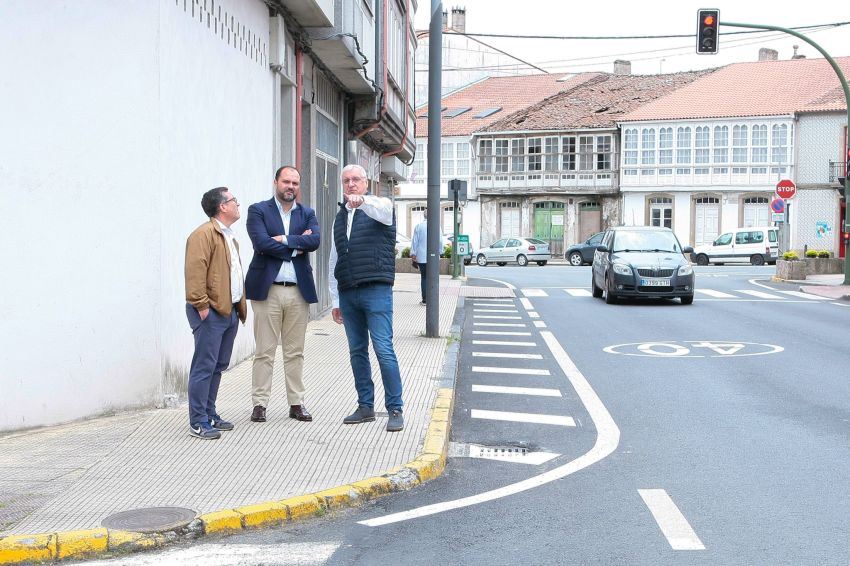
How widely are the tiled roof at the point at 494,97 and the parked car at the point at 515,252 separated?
40.3 ft

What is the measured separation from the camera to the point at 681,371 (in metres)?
11.4

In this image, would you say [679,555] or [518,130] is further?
[518,130]

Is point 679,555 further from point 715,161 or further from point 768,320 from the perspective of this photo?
point 715,161

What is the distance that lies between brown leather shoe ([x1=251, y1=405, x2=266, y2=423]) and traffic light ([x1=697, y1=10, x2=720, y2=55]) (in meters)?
18.5

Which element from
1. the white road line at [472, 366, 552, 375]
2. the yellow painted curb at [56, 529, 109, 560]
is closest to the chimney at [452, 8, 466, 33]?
the white road line at [472, 366, 552, 375]

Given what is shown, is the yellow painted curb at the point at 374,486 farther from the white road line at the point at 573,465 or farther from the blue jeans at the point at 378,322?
the blue jeans at the point at 378,322

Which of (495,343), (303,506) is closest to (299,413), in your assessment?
(303,506)

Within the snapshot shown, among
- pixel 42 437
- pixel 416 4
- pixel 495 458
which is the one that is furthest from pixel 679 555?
pixel 416 4

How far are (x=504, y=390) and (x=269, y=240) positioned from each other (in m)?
3.43

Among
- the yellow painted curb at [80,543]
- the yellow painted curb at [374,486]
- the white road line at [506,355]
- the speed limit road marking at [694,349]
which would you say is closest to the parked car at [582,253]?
the speed limit road marking at [694,349]

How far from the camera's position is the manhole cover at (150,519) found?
5.12 meters

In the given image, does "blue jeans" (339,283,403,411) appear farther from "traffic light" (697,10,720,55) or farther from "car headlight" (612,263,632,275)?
"traffic light" (697,10,720,55)

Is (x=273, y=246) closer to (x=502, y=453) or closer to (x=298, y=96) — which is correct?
(x=502, y=453)

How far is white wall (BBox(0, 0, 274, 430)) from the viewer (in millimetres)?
7453
